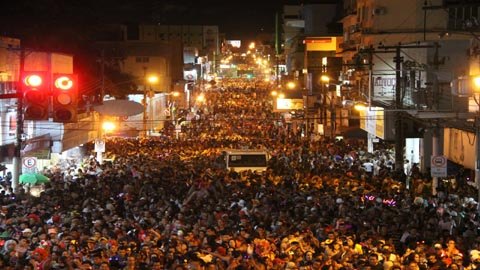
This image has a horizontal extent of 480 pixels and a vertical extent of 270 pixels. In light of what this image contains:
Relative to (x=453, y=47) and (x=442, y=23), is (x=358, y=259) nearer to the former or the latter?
(x=453, y=47)

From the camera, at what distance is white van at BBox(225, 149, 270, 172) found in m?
30.3

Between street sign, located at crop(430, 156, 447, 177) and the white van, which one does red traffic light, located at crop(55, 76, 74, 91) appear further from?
the white van

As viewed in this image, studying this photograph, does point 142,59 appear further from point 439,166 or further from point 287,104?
point 439,166

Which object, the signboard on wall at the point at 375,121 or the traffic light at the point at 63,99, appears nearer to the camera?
the traffic light at the point at 63,99

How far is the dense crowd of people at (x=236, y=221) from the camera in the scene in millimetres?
13570

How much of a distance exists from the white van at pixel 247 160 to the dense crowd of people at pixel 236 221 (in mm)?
1036

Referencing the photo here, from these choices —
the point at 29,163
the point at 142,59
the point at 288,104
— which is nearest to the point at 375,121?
the point at 29,163

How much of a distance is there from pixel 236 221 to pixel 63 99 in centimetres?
844

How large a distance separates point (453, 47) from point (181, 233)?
2087cm

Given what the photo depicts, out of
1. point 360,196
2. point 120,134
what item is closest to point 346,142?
point 120,134

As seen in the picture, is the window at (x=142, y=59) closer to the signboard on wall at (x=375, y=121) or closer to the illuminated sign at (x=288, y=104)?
the illuminated sign at (x=288, y=104)

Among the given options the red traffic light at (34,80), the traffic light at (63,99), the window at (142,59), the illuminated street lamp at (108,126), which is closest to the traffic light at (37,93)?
the red traffic light at (34,80)

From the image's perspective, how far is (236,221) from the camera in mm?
17375

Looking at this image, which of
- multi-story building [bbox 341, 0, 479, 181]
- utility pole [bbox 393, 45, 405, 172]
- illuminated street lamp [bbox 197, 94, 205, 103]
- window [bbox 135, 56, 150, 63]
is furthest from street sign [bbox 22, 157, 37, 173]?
illuminated street lamp [bbox 197, 94, 205, 103]
